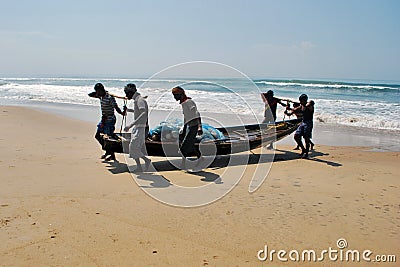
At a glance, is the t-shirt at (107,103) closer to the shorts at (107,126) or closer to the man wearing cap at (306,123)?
the shorts at (107,126)

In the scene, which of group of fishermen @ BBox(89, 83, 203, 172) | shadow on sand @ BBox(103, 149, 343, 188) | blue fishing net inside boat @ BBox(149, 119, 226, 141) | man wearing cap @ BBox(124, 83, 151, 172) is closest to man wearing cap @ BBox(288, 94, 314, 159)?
shadow on sand @ BBox(103, 149, 343, 188)

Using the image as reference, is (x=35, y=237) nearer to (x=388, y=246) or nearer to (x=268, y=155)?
(x=388, y=246)

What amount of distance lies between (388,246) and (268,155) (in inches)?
181

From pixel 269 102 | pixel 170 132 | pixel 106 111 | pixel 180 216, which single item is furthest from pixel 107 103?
pixel 269 102

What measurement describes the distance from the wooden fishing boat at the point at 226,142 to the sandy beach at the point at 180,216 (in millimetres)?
416

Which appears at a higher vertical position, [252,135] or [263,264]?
[252,135]

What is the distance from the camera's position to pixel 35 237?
3.94m

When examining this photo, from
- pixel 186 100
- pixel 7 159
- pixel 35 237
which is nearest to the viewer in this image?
pixel 35 237

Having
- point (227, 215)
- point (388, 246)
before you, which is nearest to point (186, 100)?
point (227, 215)

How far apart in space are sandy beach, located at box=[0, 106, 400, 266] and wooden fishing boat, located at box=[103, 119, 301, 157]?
416 mm

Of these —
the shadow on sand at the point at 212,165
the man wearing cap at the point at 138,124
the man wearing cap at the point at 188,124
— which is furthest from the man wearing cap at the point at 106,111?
the man wearing cap at the point at 188,124

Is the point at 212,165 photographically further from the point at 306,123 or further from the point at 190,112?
the point at 306,123

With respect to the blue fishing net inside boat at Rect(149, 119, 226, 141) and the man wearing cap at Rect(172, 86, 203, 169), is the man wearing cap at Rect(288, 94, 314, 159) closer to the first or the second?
the blue fishing net inside boat at Rect(149, 119, 226, 141)

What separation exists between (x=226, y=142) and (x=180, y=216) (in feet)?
10.4
